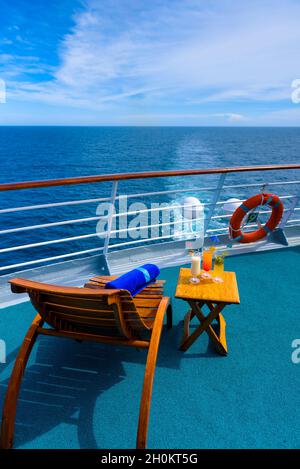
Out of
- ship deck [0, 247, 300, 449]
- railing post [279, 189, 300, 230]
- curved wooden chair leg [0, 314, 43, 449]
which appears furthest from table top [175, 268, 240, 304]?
railing post [279, 189, 300, 230]

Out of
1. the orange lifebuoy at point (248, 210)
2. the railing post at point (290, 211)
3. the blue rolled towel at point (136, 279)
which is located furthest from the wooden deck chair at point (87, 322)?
the railing post at point (290, 211)

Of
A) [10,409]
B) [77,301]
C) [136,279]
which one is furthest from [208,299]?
[10,409]

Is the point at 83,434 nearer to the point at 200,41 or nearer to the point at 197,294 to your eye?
the point at 197,294

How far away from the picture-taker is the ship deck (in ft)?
4.22

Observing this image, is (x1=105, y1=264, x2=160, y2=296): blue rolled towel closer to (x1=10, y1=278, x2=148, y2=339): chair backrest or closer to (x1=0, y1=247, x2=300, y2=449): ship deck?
(x1=10, y1=278, x2=148, y2=339): chair backrest

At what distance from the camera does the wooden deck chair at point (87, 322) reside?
1.14m

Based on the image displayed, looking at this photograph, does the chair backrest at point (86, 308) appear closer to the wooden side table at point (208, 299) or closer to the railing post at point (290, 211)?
the wooden side table at point (208, 299)

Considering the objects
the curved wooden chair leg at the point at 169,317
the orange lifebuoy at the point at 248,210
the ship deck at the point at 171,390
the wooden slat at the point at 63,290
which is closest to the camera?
the wooden slat at the point at 63,290

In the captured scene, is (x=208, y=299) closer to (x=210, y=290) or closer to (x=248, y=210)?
(x=210, y=290)

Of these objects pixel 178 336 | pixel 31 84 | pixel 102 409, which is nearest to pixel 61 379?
pixel 102 409

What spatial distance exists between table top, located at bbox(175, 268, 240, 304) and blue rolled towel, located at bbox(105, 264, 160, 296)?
0.18 meters

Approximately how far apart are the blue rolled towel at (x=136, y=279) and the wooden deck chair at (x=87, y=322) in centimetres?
19

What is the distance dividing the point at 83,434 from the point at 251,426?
0.75m
